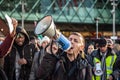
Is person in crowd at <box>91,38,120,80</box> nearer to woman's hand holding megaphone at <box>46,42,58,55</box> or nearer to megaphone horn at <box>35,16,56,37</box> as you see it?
woman's hand holding megaphone at <box>46,42,58,55</box>

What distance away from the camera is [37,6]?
3978cm

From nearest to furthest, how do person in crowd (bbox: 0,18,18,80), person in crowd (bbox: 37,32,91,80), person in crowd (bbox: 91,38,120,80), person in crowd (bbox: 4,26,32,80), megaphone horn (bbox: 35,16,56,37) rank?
megaphone horn (bbox: 35,16,56,37) < person in crowd (bbox: 0,18,18,80) < person in crowd (bbox: 37,32,91,80) < person in crowd (bbox: 4,26,32,80) < person in crowd (bbox: 91,38,120,80)

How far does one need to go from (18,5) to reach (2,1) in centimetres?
151

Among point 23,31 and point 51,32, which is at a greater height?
point 51,32

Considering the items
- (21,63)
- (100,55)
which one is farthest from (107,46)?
(21,63)

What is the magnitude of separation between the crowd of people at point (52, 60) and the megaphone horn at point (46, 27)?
0.74ft

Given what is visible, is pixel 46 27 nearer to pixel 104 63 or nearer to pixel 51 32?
pixel 51 32

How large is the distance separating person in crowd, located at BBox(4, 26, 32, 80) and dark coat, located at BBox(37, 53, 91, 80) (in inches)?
51.5

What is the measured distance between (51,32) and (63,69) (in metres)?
0.59

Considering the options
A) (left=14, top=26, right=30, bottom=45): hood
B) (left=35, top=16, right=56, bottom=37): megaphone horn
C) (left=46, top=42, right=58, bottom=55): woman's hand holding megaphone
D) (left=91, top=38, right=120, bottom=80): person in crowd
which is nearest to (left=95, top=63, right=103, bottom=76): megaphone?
(left=91, top=38, right=120, bottom=80): person in crowd

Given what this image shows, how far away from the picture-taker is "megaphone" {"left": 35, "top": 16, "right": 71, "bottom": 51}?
14.6 ft

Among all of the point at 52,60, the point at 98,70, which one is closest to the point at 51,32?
the point at 52,60

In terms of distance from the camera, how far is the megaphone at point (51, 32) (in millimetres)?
4445

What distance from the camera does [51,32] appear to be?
175 inches
